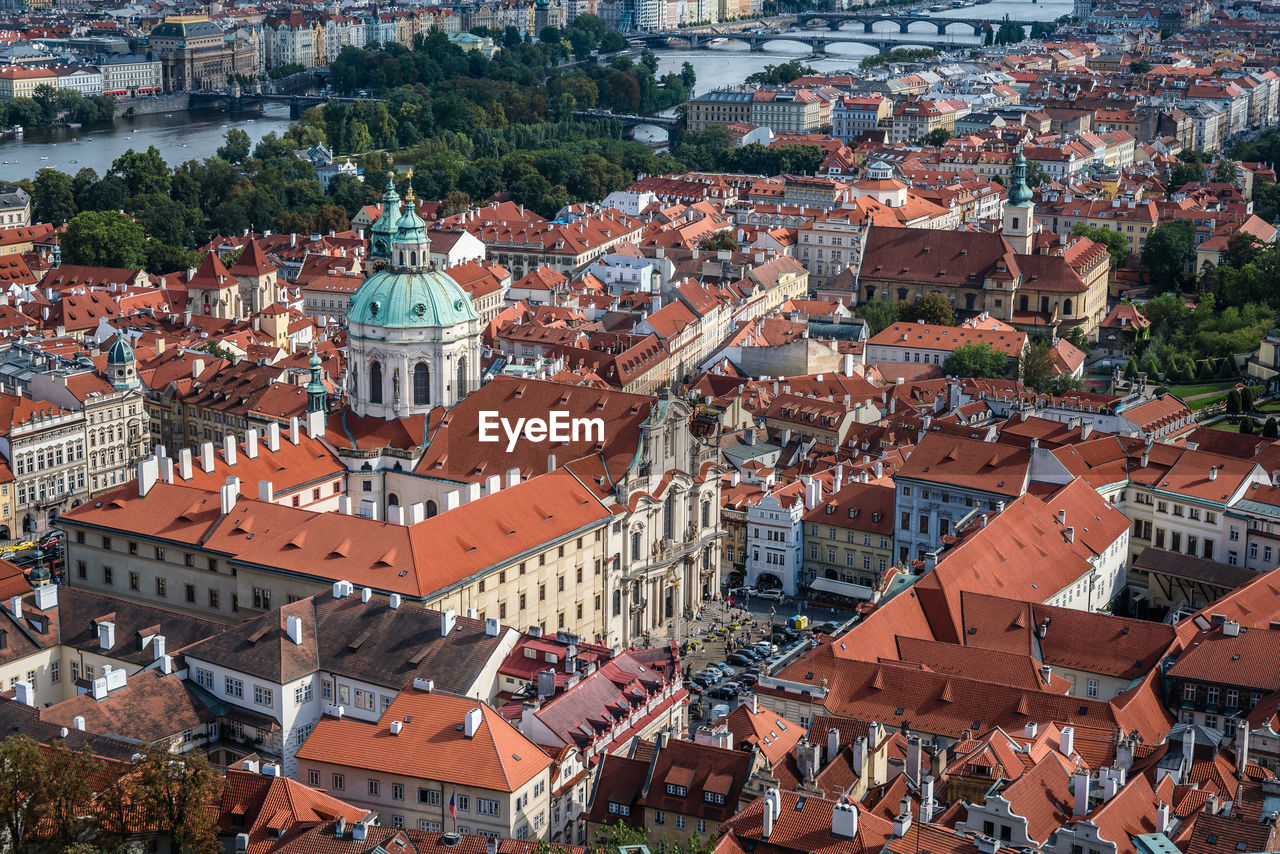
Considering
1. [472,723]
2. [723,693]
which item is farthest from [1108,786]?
[723,693]

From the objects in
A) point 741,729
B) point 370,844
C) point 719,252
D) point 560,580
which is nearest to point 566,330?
point 719,252

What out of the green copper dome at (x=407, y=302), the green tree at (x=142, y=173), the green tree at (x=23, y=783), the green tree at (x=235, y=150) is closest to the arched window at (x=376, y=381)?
the green copper dome at (x=407, y=302)

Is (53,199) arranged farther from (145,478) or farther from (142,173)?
(145,478)

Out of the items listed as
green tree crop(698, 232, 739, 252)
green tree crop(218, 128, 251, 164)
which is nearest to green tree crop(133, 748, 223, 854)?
green tree crop(698, 232, 739, 252)

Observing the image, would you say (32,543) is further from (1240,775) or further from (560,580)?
(1240,775)

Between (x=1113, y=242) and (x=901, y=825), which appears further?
(x=1113, y=242)

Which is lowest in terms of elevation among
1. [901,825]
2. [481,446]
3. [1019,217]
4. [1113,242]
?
[1113,242]
